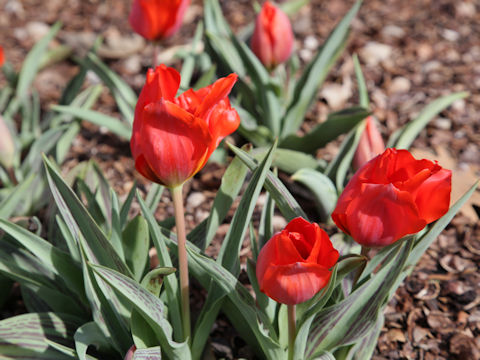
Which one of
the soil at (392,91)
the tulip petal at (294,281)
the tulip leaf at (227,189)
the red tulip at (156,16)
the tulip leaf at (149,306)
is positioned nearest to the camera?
the tulip petal at (294,281)

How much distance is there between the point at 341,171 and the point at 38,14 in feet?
7.38

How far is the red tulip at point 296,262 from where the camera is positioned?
3.38ft

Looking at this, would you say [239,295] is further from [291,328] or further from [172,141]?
[172,141]

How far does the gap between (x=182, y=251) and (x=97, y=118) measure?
3.57ft

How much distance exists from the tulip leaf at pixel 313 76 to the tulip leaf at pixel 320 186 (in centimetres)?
42

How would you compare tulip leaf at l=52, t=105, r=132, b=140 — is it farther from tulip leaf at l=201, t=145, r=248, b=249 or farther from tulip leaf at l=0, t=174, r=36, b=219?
tulip leaf at l=201, t=145, r=248, b=249

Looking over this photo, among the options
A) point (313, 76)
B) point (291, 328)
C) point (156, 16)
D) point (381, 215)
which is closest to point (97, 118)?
point (156, 16)

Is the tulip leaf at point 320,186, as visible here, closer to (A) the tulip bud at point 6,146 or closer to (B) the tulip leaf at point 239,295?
(B) the tulip leaf at point 239,295

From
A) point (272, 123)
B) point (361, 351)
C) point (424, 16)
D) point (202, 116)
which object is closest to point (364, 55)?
point (424, 16)

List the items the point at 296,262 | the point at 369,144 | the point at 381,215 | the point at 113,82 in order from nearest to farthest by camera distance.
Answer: the point at 296,262 < the point at 381,215 < the point at 369,144 < the point at 113,82

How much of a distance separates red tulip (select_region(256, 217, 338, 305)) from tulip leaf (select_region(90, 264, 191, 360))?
29 centimetres

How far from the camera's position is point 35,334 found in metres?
1.48

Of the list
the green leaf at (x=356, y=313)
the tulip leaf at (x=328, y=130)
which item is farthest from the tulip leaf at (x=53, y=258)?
the tulip leaf at (x=328, y=130)

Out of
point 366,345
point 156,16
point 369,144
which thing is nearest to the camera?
point 366,345
